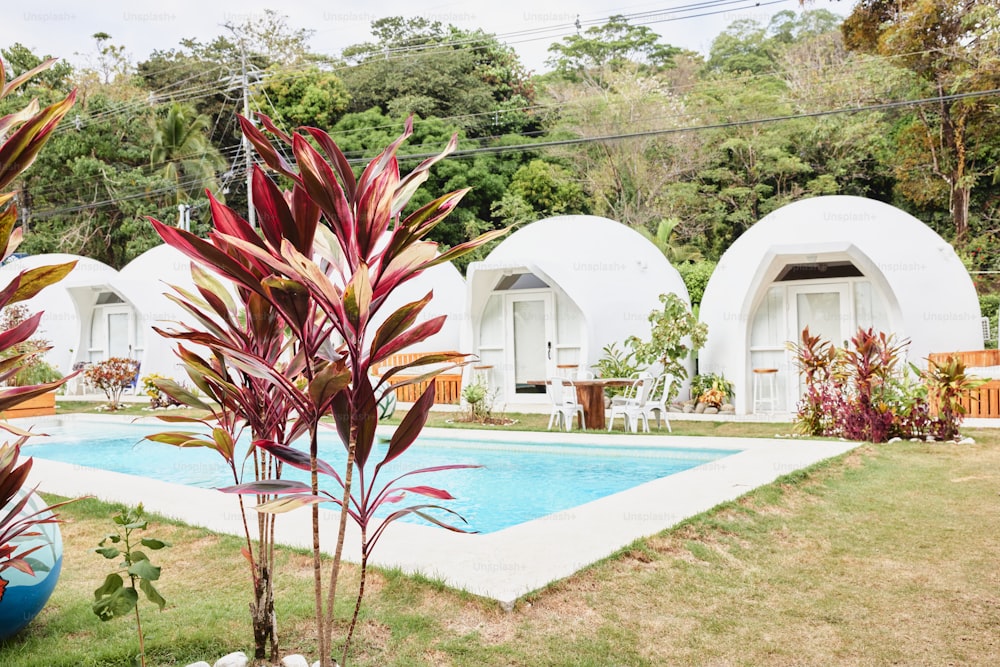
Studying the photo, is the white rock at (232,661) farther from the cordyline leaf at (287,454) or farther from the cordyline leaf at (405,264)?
the cordyline leaf at (405,264)

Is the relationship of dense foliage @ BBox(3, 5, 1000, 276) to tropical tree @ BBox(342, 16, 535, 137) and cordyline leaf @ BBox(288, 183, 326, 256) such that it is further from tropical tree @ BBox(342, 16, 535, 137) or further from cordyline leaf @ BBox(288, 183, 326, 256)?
cordyline leaf @ BBox(288, 183, 326, 256)

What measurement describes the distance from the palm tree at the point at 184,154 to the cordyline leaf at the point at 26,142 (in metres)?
32.1

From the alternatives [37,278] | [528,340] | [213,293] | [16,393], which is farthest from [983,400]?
[16,393]

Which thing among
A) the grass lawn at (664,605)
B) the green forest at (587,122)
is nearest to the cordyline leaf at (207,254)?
the grass lawn at (664,605)

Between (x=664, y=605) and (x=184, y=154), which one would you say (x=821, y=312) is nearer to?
(x=664, y=605)

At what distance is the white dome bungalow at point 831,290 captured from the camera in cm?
1362

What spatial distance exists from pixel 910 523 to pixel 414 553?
3.61 metres

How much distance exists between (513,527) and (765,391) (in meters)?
10.3

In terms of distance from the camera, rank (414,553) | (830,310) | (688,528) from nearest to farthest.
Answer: (414,553) → (688,528) → (830,310)

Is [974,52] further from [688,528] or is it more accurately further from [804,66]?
[688,528]

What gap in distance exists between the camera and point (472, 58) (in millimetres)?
32906

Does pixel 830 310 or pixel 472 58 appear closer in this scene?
pixel 830 310

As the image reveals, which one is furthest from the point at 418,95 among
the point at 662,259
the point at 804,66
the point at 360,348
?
the point at 360,348

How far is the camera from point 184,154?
33.9 m
